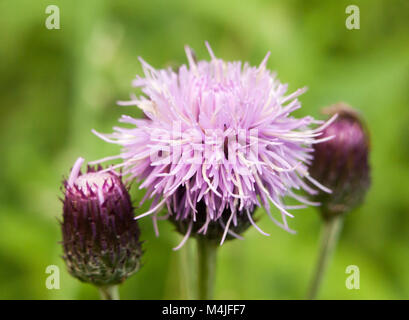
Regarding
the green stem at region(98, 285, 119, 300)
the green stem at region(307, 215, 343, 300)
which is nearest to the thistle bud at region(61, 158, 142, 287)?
the green stem at region(98, 285, 119, 300)

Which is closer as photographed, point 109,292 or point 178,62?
point 109,292

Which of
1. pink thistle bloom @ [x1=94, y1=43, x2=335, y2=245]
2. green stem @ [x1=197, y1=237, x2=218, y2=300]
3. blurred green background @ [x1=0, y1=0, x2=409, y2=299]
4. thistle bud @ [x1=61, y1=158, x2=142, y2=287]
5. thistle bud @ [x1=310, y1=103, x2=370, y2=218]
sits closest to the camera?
pink thistle bloom @ [x1=94, y1=43, x2=335, y2=245]

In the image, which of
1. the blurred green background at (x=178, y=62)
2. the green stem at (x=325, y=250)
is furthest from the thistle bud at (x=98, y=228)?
the green stem at (x=325, y=250)

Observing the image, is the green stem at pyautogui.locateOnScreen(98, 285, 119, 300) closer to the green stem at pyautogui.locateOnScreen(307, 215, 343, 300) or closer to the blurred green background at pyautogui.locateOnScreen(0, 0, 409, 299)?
the blurred green background at pyautogui.locateOnScreen(0, 0, 409, 299)

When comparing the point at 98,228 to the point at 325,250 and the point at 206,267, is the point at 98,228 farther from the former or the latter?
the point at 325,250

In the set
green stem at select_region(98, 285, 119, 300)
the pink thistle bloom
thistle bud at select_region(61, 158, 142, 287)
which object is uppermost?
the pink thistle bloom

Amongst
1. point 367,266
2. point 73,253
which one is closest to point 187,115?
point 73,253

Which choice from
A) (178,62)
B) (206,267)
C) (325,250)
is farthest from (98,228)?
(178,62)
